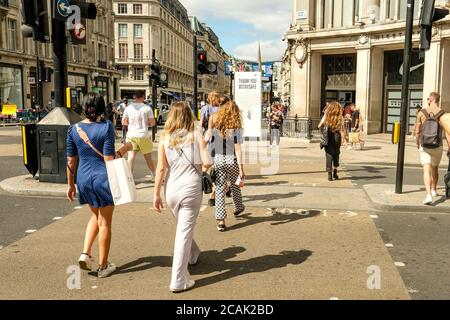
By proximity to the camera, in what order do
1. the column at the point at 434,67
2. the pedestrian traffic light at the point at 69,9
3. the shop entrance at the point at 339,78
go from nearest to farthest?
1. the pedestrian traffic light at the point at 69,9
2. the column at the point at 434,67
3. the shop entrance at the point at 339,78

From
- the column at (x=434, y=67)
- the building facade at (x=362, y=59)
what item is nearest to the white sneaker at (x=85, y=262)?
the column at (x=434, y=67)

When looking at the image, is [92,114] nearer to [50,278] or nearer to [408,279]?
[50,278]

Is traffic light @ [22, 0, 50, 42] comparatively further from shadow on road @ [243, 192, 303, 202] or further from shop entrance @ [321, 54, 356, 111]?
shop entrance @ [321, 54, 356, 111]

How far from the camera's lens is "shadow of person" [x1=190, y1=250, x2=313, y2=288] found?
4582mm

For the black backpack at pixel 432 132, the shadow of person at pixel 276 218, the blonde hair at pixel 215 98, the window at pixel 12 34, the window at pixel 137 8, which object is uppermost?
the window at pixel 137 8

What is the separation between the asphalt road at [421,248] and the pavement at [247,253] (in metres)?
0.05

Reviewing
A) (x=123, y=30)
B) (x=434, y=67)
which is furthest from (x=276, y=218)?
(x=123, y=30)

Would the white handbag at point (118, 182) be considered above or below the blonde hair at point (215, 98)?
below

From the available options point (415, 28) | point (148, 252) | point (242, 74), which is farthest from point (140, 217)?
point (415, 28)

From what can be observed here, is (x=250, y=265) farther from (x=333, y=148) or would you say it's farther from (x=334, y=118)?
(x=334, y=118)

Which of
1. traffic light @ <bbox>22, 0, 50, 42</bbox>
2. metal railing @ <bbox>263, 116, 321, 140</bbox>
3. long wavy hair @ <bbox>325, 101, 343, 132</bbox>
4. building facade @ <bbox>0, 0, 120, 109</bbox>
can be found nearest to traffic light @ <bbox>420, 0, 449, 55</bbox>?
long wavy hair @ <bbox>325, 101, 343, 132</bbox>

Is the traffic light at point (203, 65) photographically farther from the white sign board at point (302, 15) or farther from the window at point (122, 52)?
the window at point (122, 52)

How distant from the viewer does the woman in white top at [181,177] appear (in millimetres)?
4180

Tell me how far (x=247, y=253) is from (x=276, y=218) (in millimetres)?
1777
